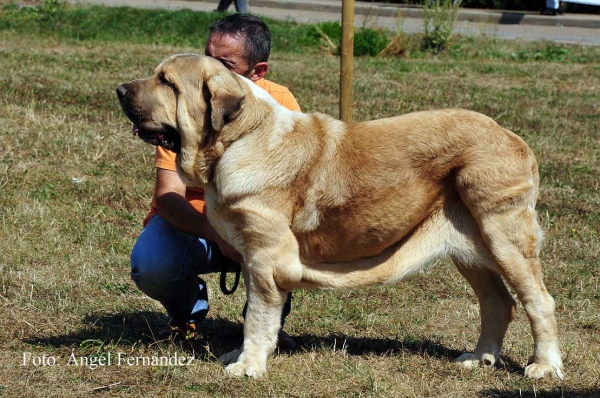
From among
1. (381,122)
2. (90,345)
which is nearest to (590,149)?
(381,122)

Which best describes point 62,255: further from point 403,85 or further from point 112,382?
point 403,85

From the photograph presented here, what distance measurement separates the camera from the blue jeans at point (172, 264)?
489cm

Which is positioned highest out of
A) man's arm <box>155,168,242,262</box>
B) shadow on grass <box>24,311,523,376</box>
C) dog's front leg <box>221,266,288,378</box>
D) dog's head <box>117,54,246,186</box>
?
dog's head <box>117,54,246,186</box>

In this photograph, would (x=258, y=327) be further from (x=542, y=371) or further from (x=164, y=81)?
(x=542, y=371)

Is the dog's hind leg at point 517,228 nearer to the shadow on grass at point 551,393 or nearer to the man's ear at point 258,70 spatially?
the shadow on grass at point 551,393

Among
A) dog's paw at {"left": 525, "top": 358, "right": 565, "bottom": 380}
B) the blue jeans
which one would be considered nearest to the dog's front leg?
the blue jeans

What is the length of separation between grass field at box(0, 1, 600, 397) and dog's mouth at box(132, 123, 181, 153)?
1.15 metres

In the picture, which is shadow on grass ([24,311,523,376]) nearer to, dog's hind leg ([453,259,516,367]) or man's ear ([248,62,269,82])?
dog's hind leg ([453,259,516,367])

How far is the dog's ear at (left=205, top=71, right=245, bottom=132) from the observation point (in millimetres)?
4355

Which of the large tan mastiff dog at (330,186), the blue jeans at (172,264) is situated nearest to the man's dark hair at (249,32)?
the large tan mastiff dog at (330,186)

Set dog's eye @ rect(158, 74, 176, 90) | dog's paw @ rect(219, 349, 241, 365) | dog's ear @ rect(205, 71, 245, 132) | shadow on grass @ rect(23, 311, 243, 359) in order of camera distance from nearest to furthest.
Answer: dog's ear @ rect(205, 71, 245, 132) < dog's eye @ rect(158, 74, 176, 90) < dog's paw @ rect(219, 349, 241, 365) < shadow on grass @ rect(23, 311, 243, 359)

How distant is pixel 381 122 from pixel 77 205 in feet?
11.9

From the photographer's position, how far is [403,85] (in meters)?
13.4

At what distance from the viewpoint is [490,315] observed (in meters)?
4.93
